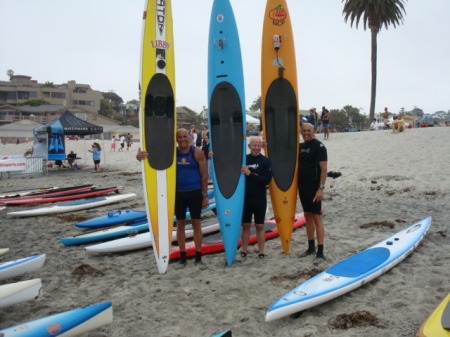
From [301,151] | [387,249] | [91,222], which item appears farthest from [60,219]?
[387,249]

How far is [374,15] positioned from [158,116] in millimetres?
20356

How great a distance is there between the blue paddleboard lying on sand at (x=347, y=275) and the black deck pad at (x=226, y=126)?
1788mm

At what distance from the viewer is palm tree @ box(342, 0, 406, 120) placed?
19641 mm

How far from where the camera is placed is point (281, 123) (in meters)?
4.79

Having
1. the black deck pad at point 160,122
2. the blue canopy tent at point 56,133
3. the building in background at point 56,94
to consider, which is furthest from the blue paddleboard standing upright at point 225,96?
the building in background at point 56,94

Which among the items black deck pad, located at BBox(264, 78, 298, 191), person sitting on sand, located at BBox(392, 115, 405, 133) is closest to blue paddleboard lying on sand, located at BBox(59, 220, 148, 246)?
black deck pad, located at BBox(264, 78, 298, 191)

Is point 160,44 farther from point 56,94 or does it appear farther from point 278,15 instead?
point 56,94

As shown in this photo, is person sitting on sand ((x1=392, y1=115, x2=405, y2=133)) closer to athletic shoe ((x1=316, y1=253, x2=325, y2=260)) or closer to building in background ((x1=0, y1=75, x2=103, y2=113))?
athletic shoe ((x1=316, y1=253, x2=325, y2=260))

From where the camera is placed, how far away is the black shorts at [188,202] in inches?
150

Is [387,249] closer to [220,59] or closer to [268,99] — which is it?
[268,99]

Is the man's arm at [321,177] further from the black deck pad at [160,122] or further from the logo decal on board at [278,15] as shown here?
the logo decal on board at [278,15]

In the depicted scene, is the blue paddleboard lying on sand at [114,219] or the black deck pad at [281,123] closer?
the black deck pad at [281,123]

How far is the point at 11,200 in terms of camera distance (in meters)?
8.63

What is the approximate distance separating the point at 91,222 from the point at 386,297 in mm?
4527
